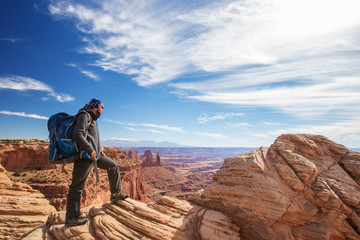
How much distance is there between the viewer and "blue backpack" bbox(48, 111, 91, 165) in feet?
17.1

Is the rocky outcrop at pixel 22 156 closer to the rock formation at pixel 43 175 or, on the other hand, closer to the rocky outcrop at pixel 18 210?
the rock formation at pixel 43 175

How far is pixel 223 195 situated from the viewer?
23.8 ft

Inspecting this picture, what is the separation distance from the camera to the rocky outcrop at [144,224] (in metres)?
5.43

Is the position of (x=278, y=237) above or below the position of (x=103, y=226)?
below

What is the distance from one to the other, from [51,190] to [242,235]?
24.0 metres

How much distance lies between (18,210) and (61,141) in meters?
7.65

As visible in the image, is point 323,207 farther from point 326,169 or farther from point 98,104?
point 98,104

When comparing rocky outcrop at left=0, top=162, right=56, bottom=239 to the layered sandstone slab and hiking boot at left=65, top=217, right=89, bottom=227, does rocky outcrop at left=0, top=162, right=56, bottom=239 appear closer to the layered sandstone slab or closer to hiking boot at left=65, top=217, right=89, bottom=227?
hiking boot at left=65, top=217, right=89, bottom=227

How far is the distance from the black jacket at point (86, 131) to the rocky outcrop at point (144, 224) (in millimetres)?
2067

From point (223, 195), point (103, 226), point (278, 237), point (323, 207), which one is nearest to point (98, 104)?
point (103, 226)

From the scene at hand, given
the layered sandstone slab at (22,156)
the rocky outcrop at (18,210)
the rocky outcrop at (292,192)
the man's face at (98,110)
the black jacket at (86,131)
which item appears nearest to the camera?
the black jacket at (86,131)

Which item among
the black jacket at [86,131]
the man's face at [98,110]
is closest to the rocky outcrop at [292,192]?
the black jacket at [86,131]

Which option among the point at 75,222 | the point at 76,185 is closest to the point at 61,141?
the point at 76,185

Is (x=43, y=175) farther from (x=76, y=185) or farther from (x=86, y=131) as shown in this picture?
(x=86, y=131)
